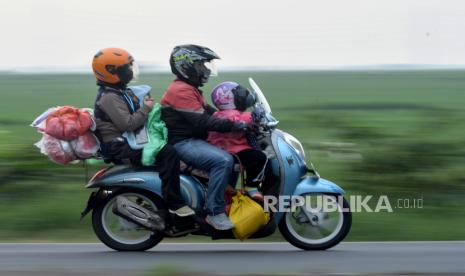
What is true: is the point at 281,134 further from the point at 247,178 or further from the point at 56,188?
the point at 56,188

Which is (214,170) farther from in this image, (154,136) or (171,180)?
(154,136)

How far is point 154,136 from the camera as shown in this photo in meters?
9.96

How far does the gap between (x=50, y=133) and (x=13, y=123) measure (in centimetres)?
1992

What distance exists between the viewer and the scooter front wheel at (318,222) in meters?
10.1

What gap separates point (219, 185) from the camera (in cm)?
987

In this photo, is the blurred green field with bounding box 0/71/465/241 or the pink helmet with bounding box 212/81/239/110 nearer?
→ the pink helmet with bounding box 212/81/239/110

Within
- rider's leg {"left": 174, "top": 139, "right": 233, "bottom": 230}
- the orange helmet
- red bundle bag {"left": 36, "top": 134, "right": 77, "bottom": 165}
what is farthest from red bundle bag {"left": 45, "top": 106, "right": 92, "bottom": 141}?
rider's leg {"left": 174, "top": 139, "right": 233, "bottom": 230}

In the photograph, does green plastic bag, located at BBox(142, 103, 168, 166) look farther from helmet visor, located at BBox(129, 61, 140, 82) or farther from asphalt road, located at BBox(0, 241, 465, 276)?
asphalt road, located at BBox(0, 241, 465, 276)

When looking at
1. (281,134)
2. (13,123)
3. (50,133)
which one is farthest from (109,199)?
(13,123)

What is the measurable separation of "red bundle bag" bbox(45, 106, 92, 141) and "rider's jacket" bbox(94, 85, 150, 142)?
19cm

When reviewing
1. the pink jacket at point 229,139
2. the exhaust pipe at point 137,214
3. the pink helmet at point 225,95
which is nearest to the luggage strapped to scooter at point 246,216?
the pink jacket at point 229,139

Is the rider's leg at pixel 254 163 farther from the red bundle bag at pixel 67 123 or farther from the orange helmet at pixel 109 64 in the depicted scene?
the red bundle bag at pixel 67 123

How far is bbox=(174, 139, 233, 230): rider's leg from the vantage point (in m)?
9.86

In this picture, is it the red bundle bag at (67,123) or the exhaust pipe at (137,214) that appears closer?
the red bundle bag at (67,123)
